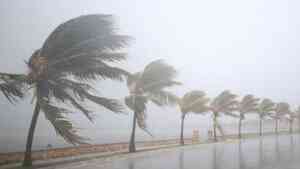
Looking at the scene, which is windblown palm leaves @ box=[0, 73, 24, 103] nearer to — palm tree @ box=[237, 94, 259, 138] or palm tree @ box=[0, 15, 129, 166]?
palm tree @ box=[0, 15, 129, 166]

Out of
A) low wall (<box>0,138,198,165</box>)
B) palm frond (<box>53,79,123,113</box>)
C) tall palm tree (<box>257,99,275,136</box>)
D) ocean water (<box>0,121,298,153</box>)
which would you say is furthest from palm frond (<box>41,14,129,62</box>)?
tall palm tree (<box>257,99,275,136</box>)

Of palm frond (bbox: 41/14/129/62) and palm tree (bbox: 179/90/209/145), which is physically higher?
palm frond (bbox: 41/14/129/62)

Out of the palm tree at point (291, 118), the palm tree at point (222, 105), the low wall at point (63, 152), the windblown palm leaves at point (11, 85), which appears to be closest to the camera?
the windblown palm leaves at point (11, 85)

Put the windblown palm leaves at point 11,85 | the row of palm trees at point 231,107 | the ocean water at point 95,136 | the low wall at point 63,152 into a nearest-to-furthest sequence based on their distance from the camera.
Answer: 1. the windblown palm leaves at point 11,85
2. the low wall at point 63,152
3. the ocean water at point 95,136
4. the row of palm trees at point 231,107

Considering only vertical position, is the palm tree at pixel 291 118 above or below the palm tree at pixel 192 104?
below

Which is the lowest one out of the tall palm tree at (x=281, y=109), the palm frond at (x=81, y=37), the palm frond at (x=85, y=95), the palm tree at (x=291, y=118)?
the palm tree at (x=291, y=118)

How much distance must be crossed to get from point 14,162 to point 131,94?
5932mm

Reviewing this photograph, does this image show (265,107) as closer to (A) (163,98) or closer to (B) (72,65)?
(A) (163,98)

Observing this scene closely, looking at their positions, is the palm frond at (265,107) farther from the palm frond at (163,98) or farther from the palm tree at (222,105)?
the palm frond at (163,98)

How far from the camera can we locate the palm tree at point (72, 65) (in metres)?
6.86

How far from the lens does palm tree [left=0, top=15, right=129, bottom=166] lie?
22.5 ft

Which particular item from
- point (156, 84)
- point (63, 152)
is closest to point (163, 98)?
point (156, 84)

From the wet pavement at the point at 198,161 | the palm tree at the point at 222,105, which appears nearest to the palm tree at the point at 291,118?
the palm tree at the point at 222,105

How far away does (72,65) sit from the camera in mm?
7375
